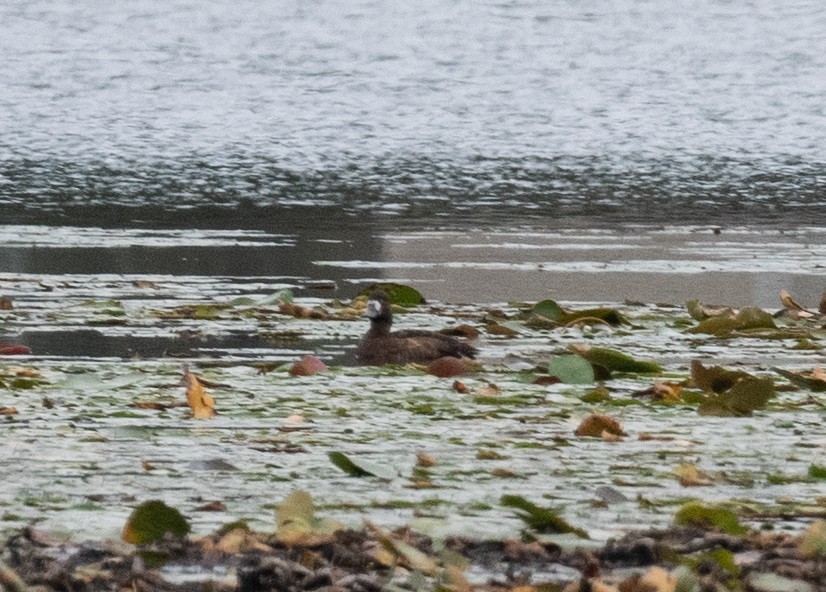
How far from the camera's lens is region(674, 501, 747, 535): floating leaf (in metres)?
5.27

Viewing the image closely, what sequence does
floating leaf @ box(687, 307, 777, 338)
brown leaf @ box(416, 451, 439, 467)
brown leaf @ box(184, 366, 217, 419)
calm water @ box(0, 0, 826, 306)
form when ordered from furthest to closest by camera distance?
calm water @ box(0, 0, 826, 306), floating leaf @ box(687, 307, 777, 338), brown leaf @ box(184, 366, 217, 419), brown leaf @ box(416, 451, 439, 467)

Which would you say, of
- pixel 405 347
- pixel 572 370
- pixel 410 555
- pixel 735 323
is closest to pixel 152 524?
pixel 410 555

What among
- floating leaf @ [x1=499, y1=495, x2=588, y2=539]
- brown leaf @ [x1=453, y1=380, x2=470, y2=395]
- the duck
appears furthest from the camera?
the duck

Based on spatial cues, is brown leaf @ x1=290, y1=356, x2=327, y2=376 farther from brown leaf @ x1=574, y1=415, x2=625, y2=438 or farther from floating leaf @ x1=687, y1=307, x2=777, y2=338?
floating leaf @ x1=687, y1=307, x2=777, y2=338

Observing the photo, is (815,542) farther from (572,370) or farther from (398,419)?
(572,370)

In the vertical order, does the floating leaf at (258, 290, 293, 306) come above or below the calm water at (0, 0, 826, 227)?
below

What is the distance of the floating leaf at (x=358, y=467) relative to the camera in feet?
19.9

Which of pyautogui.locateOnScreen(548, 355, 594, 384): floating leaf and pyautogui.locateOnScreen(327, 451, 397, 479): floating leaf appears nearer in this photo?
pyautogui.locateOnScreen(327, 451, 397, 479): floating leaf

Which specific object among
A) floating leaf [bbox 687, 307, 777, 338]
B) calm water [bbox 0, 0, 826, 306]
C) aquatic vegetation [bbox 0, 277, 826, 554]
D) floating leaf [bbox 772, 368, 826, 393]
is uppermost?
calm water [bbox 0, 0, 826, 306]

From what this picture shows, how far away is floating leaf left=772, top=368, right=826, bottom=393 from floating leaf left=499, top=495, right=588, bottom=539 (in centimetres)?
308

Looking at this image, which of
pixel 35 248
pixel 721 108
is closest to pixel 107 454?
pixel 35 248

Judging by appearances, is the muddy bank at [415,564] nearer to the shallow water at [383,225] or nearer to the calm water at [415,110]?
the shallow water at [383,225]

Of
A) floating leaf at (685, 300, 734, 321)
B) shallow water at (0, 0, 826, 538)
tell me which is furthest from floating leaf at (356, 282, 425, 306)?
floating leaf at (685, 300, 734, 321)

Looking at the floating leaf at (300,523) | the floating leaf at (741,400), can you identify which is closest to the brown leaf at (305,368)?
the floating leaf at (741,400)
